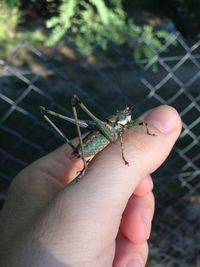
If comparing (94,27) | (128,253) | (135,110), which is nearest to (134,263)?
(128,253)

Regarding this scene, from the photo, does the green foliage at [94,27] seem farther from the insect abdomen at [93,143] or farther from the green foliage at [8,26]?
the green foliage at [8,26]

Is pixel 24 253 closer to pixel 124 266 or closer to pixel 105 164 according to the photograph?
pixel 105 164

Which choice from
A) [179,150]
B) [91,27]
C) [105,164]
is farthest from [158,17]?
[105,164]

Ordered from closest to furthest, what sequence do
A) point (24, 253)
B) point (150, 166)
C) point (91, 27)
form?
point (24, 253) → point (150, 166) → point (91, 27)

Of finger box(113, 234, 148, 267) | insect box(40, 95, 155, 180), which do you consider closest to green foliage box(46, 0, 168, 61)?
insect box(40, 95, 155, 180)

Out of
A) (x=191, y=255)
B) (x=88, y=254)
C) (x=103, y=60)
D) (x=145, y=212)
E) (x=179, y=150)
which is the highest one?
(x=103, y=60)

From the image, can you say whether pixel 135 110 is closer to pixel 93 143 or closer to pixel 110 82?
pixel 110 82
